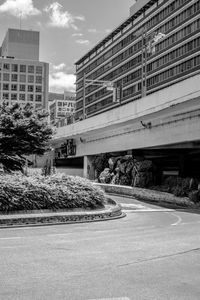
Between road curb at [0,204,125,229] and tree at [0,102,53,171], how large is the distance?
13.5 meters

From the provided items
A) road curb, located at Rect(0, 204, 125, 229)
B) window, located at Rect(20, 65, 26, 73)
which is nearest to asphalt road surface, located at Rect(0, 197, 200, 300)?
road curb, located at Rect(0, 204, 125, 229)

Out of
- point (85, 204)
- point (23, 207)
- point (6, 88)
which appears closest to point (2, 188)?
point (23, 207)

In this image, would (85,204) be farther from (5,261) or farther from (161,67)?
(161,67)

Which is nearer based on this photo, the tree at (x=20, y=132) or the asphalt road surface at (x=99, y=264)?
the asphalt road surface at (x=99, y=264)

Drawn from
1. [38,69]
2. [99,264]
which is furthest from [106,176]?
[38,69]

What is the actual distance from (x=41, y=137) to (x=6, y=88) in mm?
135505

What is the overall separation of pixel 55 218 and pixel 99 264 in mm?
9732

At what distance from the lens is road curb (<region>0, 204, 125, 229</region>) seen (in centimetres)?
1814

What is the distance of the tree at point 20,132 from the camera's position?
33.3 meters

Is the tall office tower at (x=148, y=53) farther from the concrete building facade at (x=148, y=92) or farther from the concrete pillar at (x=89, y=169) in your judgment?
the concrete pillar at (x=89, y=169)

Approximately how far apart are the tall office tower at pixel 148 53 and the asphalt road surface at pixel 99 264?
58.7 metres

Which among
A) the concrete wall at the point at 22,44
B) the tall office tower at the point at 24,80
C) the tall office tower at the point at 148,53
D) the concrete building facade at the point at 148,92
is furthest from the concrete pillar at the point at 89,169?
the concrete wall at the point at 22,44

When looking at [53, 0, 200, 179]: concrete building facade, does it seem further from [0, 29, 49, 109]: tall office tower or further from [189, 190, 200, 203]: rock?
[0, 29, 49, 109]: tall office tower

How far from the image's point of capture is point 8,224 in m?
18.0
